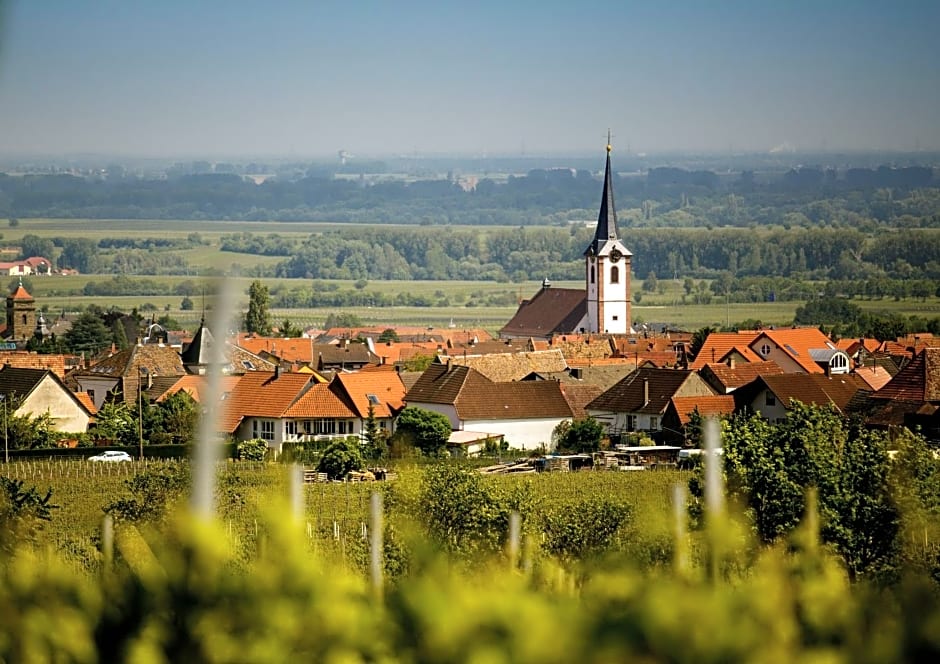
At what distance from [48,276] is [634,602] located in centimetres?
12227

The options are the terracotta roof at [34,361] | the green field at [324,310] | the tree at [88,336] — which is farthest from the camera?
the green field at [324,310]

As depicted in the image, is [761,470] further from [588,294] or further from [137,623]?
[588,294]

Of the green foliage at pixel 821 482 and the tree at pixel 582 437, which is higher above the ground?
the green foliage at pixel 821 482

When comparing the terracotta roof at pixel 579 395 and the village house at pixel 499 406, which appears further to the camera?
the terracotta roof at pixel 579 395

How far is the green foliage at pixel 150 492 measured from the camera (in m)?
16.1

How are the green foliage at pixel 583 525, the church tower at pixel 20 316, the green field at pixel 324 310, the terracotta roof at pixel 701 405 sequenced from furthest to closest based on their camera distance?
the green field at pixel 324 310, the church tower at pixel 20 316, the terracotta roof at pixel 701 405, the green foliage at pixel 583 525

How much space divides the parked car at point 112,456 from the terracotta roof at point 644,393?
32.4 ft

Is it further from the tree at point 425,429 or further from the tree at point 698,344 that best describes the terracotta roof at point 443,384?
the tree at point 698,344

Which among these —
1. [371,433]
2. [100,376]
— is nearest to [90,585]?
[371,433]

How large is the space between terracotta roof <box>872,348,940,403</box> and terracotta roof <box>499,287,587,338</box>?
184 ft

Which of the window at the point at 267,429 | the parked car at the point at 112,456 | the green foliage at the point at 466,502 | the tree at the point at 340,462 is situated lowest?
the window at the point at 267,429

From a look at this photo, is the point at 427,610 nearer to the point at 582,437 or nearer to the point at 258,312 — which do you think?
the point at 582,437

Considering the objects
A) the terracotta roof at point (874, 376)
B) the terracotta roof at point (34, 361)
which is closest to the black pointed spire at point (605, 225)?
the terracotta roof at point (34, 361)

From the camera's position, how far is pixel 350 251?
628 feet
